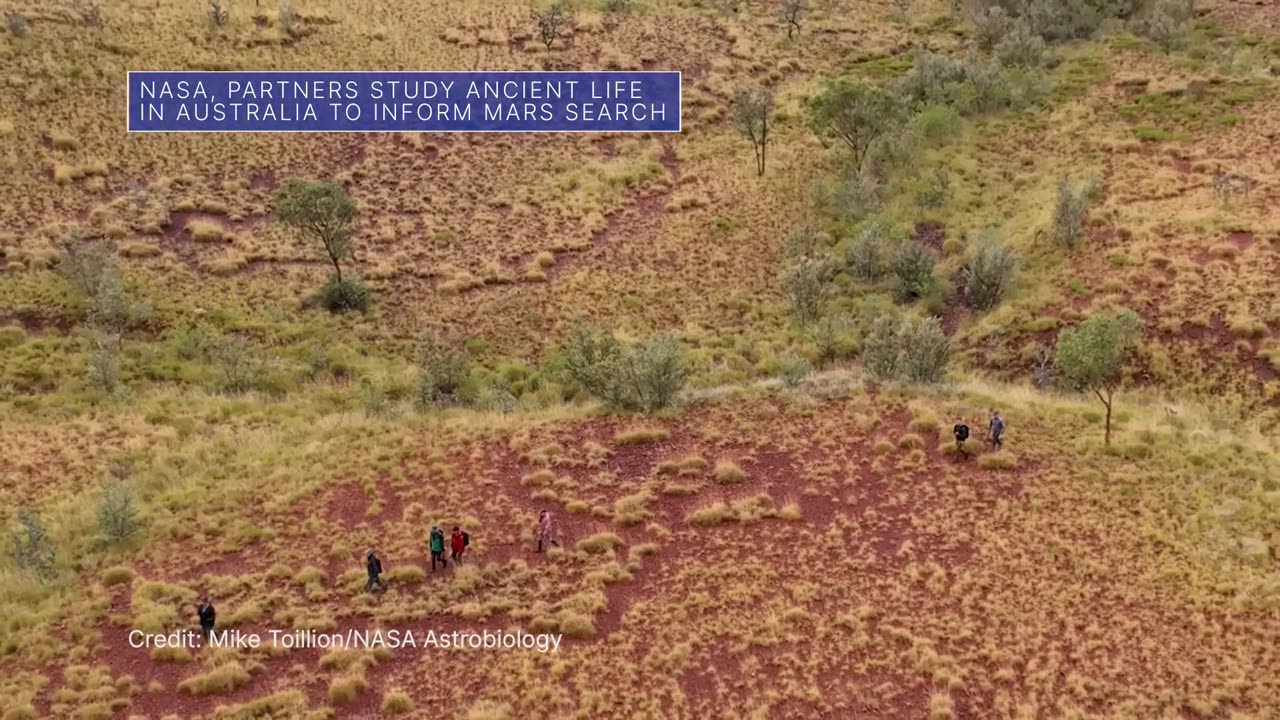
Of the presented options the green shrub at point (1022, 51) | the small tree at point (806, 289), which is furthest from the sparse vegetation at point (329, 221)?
the green shrub at point (1022, 51)

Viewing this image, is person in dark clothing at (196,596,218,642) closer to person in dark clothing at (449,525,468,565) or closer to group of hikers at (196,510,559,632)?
group of hikers at (196,510,559,632)

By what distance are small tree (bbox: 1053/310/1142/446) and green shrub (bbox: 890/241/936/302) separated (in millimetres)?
7443

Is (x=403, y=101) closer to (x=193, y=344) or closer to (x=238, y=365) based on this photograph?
(x=193, y=344)

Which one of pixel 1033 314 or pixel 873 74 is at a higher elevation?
pixel 873 74

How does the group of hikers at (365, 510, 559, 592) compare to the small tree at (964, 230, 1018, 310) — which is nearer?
the group of hikers at (365, 510, 559, 592)

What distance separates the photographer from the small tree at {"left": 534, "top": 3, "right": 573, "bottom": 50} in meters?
55.0

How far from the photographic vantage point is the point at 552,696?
16219mm

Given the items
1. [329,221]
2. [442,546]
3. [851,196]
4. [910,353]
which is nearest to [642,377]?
[910,353]

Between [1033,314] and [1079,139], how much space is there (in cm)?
1511

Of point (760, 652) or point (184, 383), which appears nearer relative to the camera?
point (760, 652)

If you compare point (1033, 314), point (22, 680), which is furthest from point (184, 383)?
point (1033, 314)

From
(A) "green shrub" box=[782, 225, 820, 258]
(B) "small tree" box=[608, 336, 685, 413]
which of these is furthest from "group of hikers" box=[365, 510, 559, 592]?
(A) "green shrub" box=[782, 225, 820, 258]

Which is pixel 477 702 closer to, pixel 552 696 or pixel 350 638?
pixel 552 696

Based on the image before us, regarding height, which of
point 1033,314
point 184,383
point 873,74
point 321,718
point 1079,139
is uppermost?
point 873,74
